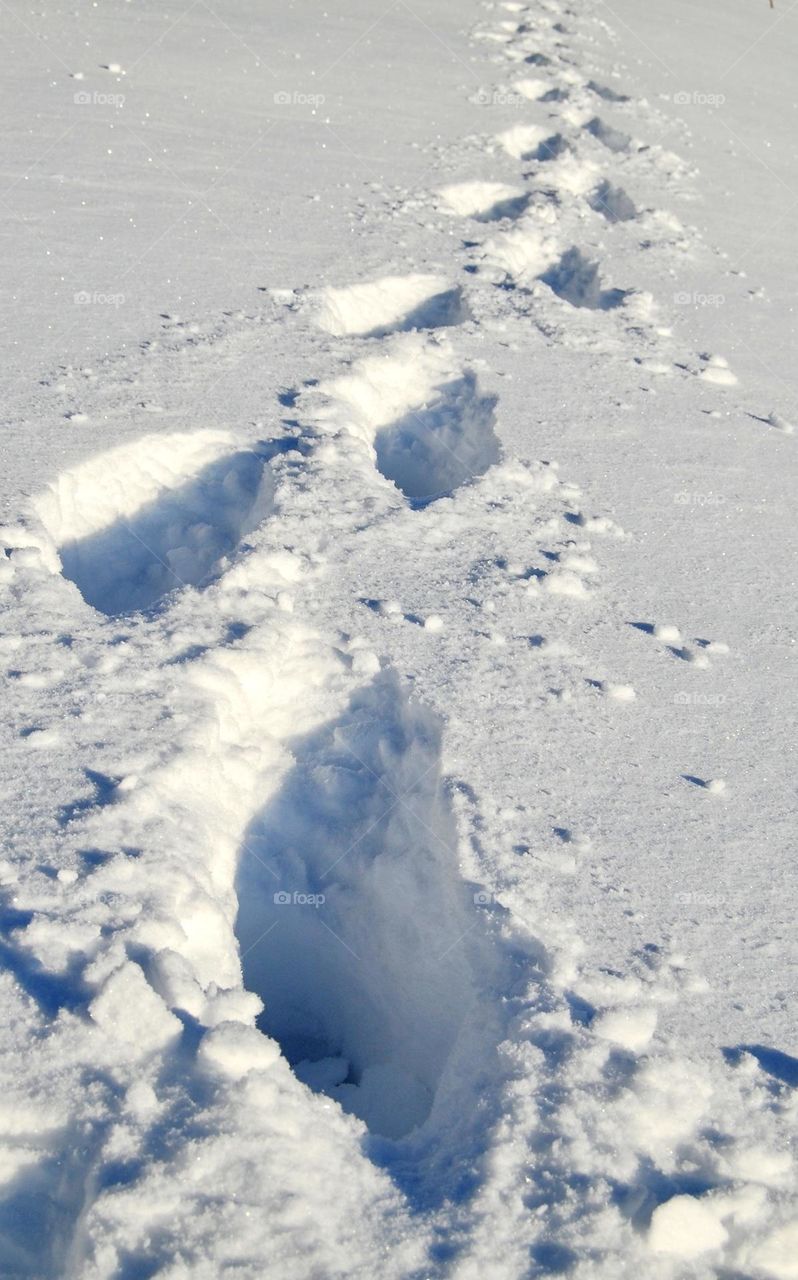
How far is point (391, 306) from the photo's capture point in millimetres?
4594

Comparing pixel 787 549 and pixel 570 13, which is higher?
pixel 570 13

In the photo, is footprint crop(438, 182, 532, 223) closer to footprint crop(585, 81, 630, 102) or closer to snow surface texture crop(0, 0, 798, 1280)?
snow surface texture crop(0, 0, 798, 1280)

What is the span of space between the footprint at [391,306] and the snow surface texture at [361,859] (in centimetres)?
37

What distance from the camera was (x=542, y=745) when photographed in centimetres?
254

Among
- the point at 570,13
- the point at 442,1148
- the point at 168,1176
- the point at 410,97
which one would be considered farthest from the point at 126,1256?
the point at 570,13

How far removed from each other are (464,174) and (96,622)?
418 centimetres

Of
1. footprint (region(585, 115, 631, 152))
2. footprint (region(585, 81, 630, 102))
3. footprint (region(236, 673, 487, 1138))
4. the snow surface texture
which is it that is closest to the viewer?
the snow surface texture

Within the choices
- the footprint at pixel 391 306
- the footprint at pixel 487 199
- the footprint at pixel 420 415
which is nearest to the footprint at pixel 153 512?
the footprint at pixel 420 415

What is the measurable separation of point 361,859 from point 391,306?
114 inches

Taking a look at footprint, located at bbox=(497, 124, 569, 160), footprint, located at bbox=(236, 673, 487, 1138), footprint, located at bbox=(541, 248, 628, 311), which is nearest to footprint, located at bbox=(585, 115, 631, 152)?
footprint, located at bbox=(497, 124, 569, 160)

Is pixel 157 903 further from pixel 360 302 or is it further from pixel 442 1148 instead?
pixel 360 302

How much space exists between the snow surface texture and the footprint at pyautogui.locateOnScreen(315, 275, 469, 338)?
37cm

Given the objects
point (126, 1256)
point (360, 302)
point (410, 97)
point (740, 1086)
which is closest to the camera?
point (126, 1256)

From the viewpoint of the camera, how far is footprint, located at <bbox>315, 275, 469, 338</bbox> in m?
4.42
